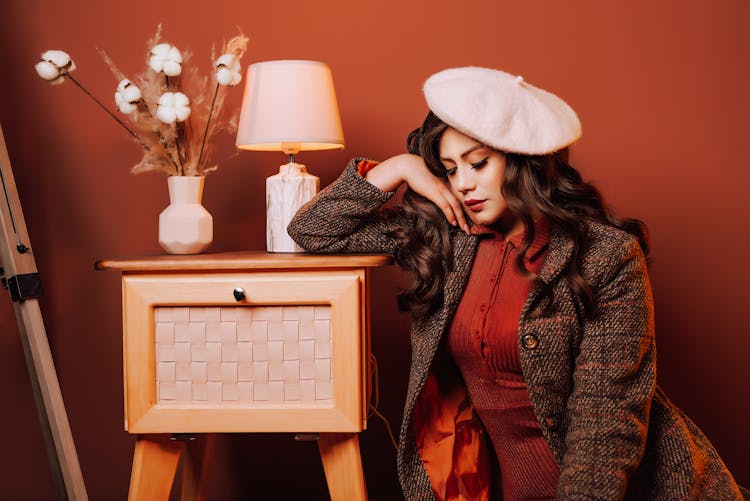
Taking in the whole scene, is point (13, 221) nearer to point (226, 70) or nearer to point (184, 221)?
point (184, 221)

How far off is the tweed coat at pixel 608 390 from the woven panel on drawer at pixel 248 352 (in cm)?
24

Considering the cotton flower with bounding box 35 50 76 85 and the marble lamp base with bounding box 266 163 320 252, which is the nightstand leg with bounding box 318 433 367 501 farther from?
the cotton flower with bounding box 35 50 76 85

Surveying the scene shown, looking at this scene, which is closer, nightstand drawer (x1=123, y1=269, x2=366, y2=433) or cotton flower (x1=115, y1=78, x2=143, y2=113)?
nightstand drawer (x1=123, y1=269, x2=366, y2=433)

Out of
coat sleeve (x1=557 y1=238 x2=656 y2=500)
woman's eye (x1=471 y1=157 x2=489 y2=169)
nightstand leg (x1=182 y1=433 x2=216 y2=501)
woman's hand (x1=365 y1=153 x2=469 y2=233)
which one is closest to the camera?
coat sleeve (x1=557 y1=238 x2=656 y2=500)

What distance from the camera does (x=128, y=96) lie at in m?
1.50

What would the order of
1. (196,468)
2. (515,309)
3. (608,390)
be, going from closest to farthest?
(608,390)
(515,309)
(196,468)

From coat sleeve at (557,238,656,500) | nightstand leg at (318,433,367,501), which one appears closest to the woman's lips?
coat sleeve at (557,238,656,500)

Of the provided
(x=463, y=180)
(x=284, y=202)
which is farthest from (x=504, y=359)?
(x=284, y=202)

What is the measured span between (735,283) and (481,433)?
3.08ft

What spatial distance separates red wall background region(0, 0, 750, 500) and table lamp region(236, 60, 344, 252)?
368 mm

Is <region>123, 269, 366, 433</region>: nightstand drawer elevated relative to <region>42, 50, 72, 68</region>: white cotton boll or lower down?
lower down

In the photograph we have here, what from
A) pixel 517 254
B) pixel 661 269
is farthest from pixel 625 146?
pixel 517 254

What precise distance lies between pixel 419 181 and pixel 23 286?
2.80 ft

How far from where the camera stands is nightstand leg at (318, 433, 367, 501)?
1.43 meters
